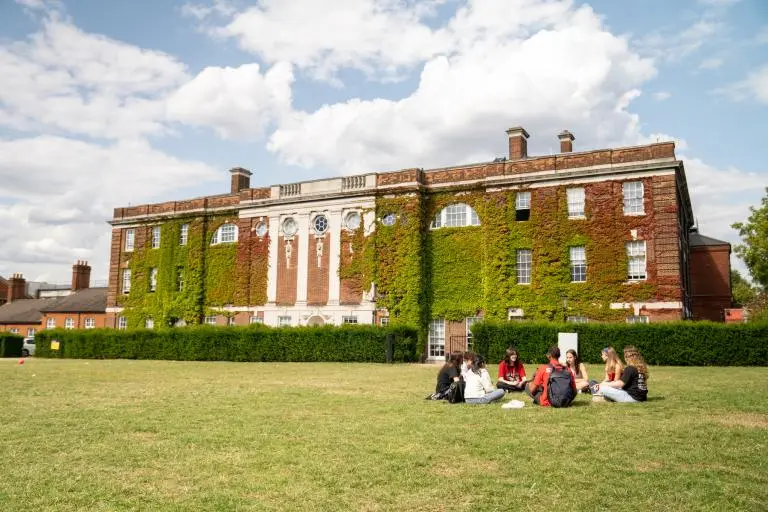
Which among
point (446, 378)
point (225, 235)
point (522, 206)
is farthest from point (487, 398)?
point (225, 235)

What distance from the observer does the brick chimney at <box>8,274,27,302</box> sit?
69.3m

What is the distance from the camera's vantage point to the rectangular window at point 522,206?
34156mm

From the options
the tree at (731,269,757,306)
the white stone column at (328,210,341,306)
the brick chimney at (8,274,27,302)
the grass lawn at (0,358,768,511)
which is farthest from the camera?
the tree at (731,269,757,306)

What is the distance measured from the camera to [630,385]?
43.2ft

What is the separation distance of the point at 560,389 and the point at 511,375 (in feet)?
9.69

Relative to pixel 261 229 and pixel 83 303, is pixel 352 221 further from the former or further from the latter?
pixel 83 303

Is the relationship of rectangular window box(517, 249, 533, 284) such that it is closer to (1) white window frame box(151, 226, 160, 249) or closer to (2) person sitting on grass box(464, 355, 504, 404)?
(2) person sitting on grass box(464, 355, 504, 404)

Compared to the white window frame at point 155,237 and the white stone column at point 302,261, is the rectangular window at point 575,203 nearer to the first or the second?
the white stone column at point 302,261

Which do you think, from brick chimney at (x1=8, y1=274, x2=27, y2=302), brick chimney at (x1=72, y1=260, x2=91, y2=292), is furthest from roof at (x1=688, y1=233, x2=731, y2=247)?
brick chimney at (x1=8, y1=274, x2=27, y2=302)

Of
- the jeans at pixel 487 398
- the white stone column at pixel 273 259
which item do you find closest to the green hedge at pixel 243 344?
the white stone column at pixel 273 259

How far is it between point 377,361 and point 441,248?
860 centimetres

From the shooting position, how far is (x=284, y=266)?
40.3m

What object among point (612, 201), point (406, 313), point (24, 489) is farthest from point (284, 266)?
point (24, 489)

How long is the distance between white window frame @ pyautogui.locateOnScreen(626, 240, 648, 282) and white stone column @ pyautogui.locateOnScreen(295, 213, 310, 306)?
18828mm
